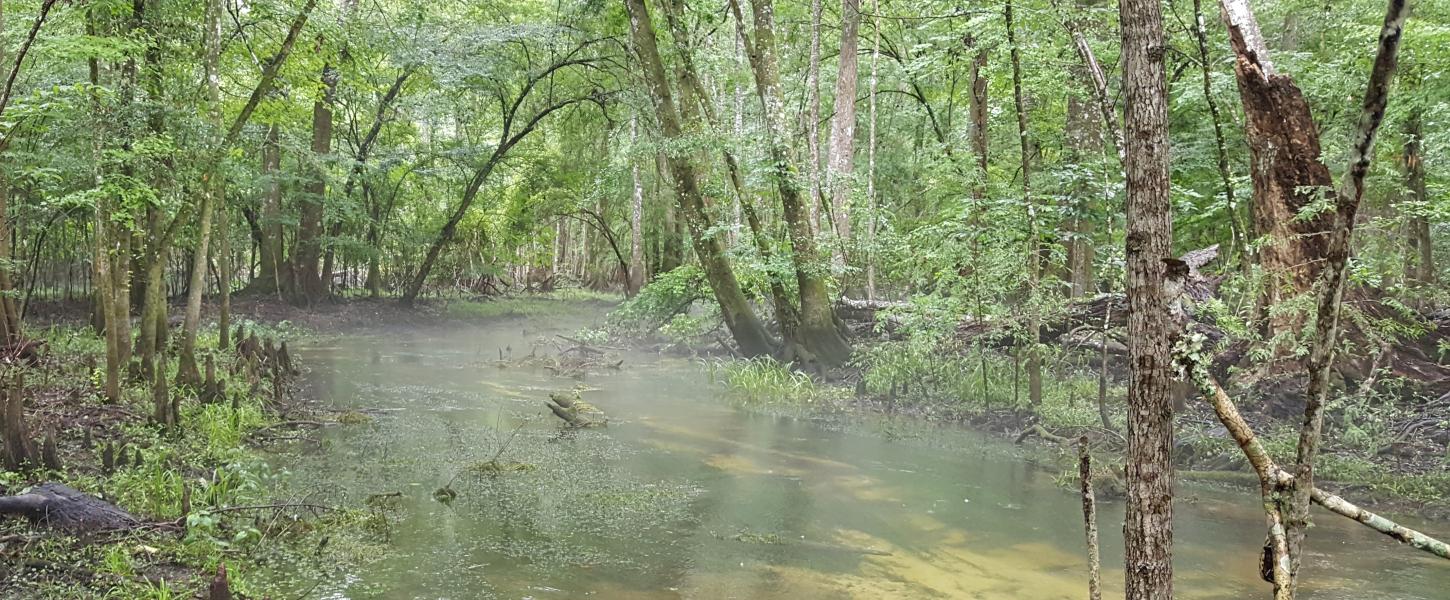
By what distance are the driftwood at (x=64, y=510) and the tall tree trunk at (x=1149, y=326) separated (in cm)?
494

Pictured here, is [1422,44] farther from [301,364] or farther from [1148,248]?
[301,364]

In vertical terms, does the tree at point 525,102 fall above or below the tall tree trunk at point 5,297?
above

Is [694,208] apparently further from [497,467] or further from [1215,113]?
[1215,113]

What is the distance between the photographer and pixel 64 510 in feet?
15.8

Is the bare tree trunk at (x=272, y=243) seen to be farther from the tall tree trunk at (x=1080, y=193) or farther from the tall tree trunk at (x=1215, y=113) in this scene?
the tall tree trunk at (x=1215, y=113)

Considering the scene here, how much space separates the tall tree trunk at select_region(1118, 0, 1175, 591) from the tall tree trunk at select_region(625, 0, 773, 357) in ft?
27.9

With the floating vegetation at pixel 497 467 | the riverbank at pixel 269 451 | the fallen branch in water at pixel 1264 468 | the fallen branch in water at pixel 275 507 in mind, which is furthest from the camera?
the floating vegetation at pixel 497 467

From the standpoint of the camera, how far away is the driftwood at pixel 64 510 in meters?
4.74

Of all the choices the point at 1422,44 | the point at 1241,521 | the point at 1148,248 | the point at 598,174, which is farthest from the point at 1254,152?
the point at 598,174

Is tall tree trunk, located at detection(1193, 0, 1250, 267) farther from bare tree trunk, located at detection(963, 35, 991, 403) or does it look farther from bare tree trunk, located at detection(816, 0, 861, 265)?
bare tree trunk, located at detection(816, 0, 861, 265)

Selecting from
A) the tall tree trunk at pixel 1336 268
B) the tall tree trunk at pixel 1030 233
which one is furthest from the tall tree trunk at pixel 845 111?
the tall tree trunk at pixel 1336 268

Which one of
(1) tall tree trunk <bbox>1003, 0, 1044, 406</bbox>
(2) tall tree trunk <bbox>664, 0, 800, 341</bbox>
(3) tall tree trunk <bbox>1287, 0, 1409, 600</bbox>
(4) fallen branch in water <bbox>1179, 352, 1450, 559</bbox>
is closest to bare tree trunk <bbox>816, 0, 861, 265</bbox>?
(2) tall tree trunk <bbox>664, 0, 800, 341</bbox>

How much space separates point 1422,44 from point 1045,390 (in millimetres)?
4755

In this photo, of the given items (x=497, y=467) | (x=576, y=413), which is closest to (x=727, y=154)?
(x=576, y=413)
